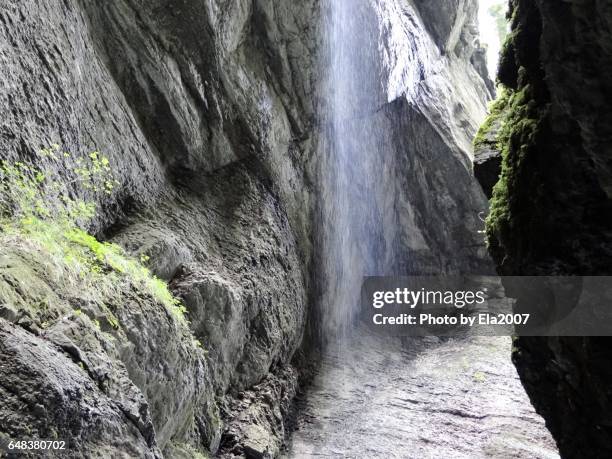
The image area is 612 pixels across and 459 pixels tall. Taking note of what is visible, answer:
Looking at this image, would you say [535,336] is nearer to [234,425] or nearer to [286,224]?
[234,425]

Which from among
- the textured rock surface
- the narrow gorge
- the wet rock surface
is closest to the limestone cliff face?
the narrow gorge

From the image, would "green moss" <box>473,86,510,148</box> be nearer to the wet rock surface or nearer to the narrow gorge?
the narrow gorge

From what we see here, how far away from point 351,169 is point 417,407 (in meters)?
6.90

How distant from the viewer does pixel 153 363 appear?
6.01 metres

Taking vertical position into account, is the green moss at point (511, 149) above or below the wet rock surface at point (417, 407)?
above

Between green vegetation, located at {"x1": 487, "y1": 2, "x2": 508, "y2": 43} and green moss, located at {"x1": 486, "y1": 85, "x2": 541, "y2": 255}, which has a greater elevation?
green vegetation, located at {"x1": 487, "y1": 2, "x2": 508, "y2": 43}

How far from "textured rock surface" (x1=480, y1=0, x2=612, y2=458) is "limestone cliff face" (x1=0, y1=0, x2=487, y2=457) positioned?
13.1 ft

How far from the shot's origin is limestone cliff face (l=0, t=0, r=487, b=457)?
14.1 feet

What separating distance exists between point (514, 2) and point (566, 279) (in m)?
4.11

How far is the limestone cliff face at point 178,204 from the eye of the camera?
4.30 meters

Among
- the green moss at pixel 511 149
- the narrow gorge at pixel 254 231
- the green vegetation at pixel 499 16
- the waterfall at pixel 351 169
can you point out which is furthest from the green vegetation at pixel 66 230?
the green vegetation at pixel 499 16

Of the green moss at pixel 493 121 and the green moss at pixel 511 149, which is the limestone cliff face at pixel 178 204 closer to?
the green moss at pixel 511 149

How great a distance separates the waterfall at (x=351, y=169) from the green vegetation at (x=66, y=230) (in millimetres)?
8189

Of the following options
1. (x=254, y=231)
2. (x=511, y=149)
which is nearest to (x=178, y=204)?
(x=254, y=231)
